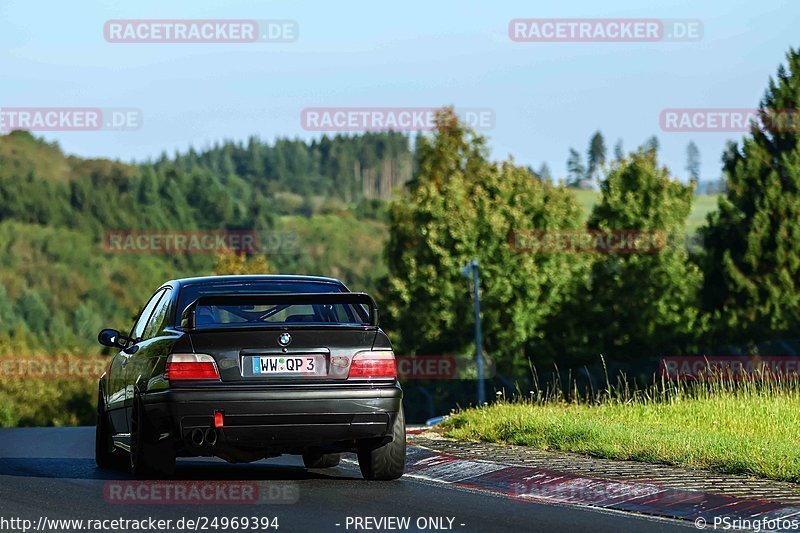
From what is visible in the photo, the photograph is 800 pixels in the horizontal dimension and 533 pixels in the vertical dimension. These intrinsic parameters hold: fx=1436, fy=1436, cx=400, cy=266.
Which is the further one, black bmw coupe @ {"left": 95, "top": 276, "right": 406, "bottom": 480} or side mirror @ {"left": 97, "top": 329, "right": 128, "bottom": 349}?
side mirror @ {"left": 97, "top": 329, "right": 128, "bottom": 349}

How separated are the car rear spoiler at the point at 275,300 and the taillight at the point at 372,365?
346 millimetres

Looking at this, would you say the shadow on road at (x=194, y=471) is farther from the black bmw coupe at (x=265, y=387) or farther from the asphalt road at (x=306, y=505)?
the black bmw coupe at (x=265, y=387)

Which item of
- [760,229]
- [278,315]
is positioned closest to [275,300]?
[278,315]

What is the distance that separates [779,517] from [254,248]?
17518 cm

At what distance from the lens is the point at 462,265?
230 feet

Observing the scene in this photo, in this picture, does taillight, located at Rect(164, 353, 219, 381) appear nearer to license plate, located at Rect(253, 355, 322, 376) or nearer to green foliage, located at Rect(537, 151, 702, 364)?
license plate, located at Rect(253, 355, 322, 376)

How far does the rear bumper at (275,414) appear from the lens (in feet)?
36.3

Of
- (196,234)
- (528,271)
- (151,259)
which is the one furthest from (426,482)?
(151,259)

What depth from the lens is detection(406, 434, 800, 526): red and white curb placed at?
9453mm

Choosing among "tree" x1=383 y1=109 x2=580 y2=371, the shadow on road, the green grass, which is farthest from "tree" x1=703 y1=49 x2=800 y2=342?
the shadow on road

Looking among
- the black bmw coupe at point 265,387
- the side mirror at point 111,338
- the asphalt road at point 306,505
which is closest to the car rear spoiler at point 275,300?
the black bmw coupe at point 265,387

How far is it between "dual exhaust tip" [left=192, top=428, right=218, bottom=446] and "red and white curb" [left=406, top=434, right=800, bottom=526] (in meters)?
2.00

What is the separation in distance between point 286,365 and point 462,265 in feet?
194

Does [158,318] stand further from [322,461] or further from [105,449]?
[322,461]
